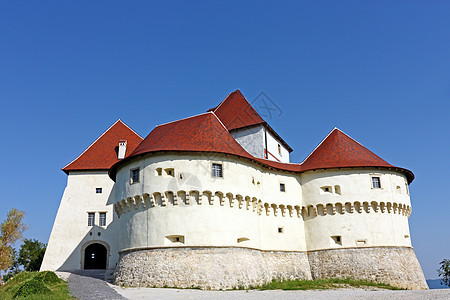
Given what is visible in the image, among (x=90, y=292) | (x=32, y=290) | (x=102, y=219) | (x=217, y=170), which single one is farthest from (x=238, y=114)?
(x=32, y=290)

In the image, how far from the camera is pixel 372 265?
27.0m

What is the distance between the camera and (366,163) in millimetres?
29125

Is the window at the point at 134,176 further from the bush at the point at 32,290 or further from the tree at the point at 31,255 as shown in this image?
the tree at the point at 31,255

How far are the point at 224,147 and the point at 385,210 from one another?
12307 mm

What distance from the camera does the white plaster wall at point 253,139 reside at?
3262cm

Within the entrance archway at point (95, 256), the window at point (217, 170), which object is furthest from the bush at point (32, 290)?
the entrance archway at point (95, 256)

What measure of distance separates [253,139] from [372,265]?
41.2 ft

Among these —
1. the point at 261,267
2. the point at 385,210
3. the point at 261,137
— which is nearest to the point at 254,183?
the point at 261,267

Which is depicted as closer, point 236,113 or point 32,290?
point 32,290

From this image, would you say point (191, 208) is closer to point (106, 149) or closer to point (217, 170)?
point (217, 170)

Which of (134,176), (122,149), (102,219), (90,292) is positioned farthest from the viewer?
(122,149)

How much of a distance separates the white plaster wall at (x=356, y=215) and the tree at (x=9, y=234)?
24.7 meters

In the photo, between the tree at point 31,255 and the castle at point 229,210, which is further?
the tree at point 31,255

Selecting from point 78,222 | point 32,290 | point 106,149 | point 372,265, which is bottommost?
point 32,290
